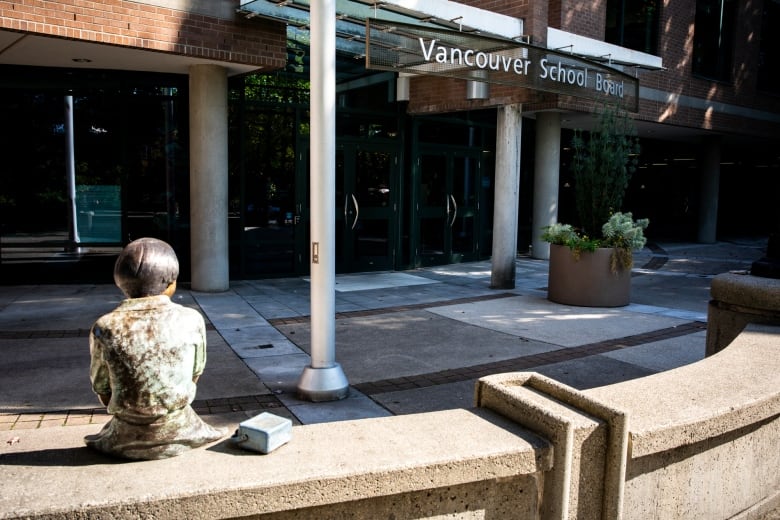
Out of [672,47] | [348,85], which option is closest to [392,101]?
[348,85]

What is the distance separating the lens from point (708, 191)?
810 inches

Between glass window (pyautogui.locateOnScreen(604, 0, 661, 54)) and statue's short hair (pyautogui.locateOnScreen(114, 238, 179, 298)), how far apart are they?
49.6 ft

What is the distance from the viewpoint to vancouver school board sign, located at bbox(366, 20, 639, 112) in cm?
800

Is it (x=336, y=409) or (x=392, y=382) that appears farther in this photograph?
(x=392, y=382)

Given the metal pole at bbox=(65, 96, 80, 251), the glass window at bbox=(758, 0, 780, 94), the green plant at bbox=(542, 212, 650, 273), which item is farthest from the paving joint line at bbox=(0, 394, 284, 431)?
the glass window at bbox=(758, 0, 780, 94)

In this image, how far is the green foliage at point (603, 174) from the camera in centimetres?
1028

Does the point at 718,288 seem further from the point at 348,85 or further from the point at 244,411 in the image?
the point at 348,85

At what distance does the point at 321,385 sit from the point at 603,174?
259 inches

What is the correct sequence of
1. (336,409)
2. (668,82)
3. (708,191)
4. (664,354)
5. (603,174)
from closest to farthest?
(336,409) → (664,354) → (603,174) → (668,82) → (708,191)

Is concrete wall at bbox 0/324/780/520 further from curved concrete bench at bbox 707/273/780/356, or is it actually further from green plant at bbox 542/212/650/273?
green plant at bbox 542/212/650/273

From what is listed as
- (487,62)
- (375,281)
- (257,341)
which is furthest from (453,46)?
(375,281)

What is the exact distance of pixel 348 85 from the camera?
12.7 m

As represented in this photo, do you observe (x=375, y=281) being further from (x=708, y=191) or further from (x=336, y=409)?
(x=708, y=191)

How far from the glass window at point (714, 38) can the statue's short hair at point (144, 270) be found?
1828 cm
